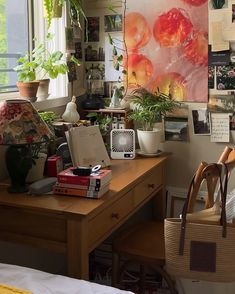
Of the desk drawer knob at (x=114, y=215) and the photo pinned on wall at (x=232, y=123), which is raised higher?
the photo pinned on wall at (x=232, y=123)

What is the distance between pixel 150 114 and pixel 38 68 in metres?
0.70

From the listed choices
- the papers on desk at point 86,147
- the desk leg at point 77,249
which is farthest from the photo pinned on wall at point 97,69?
the desk leg at point 77,249

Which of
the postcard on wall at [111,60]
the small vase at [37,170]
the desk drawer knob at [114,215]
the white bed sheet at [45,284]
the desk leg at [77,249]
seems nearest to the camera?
the white bed sheet at [45,284]

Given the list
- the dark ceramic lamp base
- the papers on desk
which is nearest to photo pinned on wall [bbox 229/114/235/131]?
the papers on desk

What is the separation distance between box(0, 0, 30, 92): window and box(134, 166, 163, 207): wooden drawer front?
0.89 meters

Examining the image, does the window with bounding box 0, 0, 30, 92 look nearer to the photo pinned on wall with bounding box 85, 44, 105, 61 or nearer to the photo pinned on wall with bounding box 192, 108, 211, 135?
the photo pinned on wall with bounding box 85, 44, 105, 61

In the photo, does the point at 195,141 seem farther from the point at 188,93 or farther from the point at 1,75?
the point at 1,75

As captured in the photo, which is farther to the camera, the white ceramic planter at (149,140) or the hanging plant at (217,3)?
the white ceramic planter at (149,140)

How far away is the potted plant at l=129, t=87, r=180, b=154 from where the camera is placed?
8.61ft

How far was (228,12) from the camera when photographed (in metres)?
2.50

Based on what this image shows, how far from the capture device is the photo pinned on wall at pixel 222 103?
8.46 ft

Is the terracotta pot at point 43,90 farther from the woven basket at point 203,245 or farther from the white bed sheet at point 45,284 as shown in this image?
the white bed sheet at point 45,284

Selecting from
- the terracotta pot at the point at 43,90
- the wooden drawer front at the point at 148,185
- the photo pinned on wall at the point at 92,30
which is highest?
the photo pinned on wall at the point at 92,30

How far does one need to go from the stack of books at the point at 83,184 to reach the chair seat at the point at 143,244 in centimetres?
44
